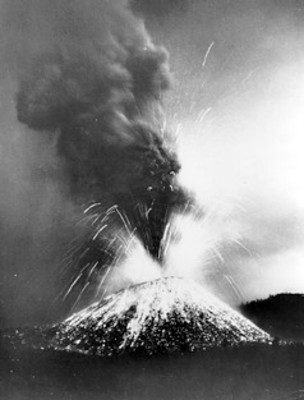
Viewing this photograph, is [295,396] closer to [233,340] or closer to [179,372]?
[179,372]

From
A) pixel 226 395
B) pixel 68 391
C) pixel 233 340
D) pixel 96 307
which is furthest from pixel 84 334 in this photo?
pixel 226 395

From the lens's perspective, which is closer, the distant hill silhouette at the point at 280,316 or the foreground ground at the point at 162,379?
the foreground ground at the point at 162,379

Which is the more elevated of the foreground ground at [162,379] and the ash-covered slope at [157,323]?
the ash-covered slope at [157,323]

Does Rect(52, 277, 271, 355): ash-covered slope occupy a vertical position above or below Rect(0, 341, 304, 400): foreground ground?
above

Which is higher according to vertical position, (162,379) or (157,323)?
(157,323)

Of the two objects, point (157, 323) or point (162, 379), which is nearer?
point (162, 379)
